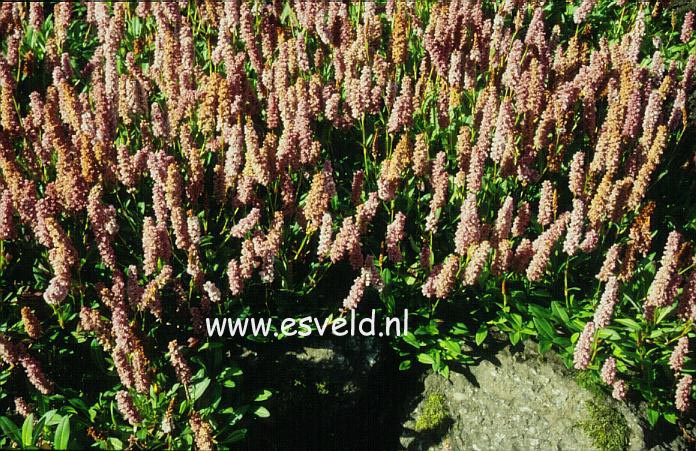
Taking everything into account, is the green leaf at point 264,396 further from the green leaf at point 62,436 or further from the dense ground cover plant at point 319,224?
the green leaf at point 62,436

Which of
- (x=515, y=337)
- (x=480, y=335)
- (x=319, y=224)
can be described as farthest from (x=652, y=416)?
(x=319, y=224)

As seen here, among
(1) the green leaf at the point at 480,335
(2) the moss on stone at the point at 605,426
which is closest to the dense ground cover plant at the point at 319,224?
(1) the green leaf at the point at 480,335

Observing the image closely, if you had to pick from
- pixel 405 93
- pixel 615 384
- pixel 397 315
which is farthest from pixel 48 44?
pixel 615 384

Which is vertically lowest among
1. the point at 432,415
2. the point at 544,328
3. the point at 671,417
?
the point at 432,415

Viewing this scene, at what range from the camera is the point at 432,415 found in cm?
440

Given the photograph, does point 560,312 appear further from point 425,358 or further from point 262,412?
point 262,412

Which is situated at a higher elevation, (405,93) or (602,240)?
(405,93)

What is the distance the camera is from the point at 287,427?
14.6ft

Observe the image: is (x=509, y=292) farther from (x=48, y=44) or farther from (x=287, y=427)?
(x=48, y=44)

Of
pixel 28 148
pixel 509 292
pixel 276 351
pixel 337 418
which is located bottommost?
pixel 337 418

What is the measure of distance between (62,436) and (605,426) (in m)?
3.21

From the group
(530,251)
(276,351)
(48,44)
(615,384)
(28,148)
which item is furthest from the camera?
(48,44)

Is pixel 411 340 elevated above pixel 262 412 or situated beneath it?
elevated above

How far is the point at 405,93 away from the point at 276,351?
2038 mm
